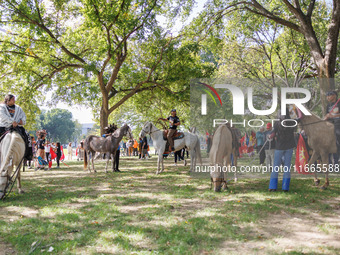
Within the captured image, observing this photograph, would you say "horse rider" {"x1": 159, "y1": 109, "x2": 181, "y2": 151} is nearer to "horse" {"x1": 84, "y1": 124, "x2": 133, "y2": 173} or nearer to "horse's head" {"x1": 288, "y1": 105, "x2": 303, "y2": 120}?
"horse" {"x1": 84, "y1": 124, "x2": 133, "y2": 173}

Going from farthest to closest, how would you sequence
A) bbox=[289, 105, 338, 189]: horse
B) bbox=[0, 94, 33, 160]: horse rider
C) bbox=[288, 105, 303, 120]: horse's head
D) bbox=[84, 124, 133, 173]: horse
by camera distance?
bbox=[84, 124, 133, 173]: horse < bbox=[289, 105, 338, 189]: horse < bbox=[288, 105, 303, 120]: horse's head < bbox=[0, 94, 33, 160]: horse rider

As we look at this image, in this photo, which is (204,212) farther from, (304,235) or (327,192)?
(327,192)

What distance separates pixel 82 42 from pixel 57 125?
8741 centimetres

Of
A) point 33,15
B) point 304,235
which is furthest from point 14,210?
point 33,15

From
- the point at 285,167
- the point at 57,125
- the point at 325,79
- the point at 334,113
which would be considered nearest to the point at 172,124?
the point at 285,167

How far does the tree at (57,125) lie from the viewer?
333 ft

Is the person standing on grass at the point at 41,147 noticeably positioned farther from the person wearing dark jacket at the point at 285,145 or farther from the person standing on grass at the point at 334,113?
the person standing on grass at the point at 334,113

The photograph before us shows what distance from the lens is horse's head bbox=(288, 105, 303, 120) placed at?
8705 mm

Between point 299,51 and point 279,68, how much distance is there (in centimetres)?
547

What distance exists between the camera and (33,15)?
54.4 feet

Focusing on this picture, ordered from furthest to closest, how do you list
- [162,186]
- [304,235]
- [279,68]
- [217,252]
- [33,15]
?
[279,68] → [33,15] → [162,186] → [304,235] → [217,252]

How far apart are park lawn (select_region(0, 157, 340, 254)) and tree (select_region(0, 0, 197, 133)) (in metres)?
11.6

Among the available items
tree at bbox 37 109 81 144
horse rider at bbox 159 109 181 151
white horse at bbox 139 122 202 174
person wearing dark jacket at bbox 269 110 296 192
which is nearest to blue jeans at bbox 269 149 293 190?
person wearing dark jacket at bbox 269 110 296 192

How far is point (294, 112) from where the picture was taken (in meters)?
8.76
